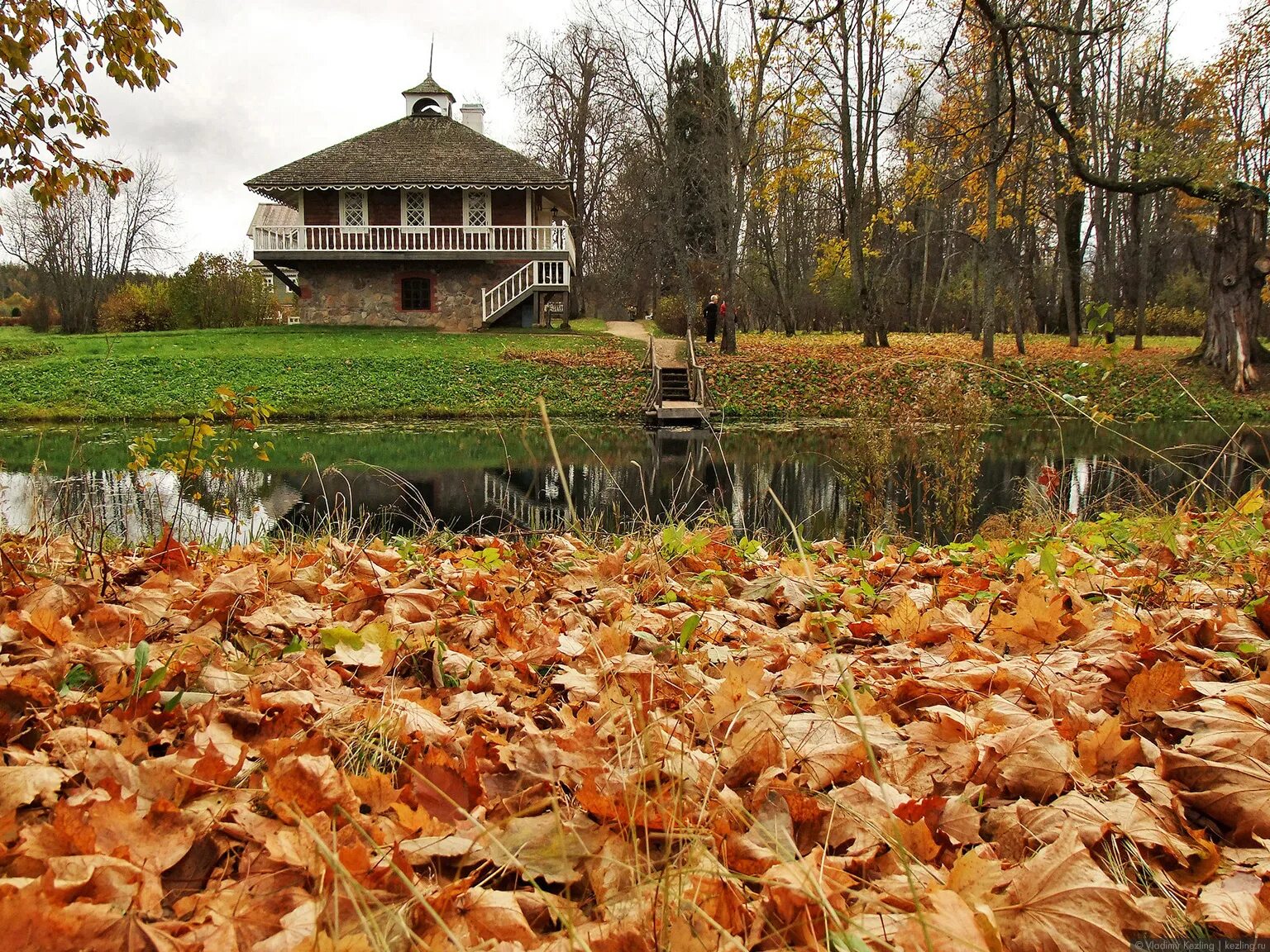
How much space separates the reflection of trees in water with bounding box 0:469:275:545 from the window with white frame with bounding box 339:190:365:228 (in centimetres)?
1825

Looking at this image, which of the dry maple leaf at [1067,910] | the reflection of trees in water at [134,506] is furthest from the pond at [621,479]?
the dry maple leaf at [1067,910]

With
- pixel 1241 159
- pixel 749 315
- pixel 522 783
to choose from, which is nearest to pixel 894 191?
pixel 749 315

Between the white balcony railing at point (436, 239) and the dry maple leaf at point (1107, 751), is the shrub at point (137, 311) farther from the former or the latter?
the dry maple leaf at point (1107, 751)

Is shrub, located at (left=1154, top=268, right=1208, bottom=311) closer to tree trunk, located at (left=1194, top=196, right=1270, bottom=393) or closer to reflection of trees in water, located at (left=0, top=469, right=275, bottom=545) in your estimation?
tree trunk, located at (left=1194, top=196, right=1270, bottom=393)

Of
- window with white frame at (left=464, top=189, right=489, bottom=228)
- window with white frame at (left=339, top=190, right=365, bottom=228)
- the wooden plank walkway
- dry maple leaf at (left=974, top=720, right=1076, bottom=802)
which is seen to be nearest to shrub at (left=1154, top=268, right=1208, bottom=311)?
the wooden plank walkway

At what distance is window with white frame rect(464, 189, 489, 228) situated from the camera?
1101 inches

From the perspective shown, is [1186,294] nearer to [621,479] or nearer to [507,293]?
[507,293]

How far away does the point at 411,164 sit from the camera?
1098 inches

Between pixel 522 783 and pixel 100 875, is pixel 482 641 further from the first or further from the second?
pixel 100 875

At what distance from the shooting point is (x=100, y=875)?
1087 millimetres

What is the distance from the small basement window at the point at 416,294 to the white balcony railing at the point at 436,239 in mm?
1375

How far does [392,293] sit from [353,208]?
3000mm

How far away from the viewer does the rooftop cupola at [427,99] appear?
104 ft

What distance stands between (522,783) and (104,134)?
4225 millimetres
